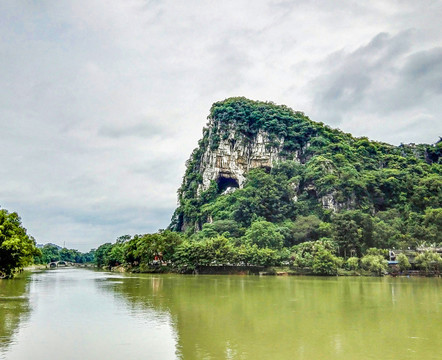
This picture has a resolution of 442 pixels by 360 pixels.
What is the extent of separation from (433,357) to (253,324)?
245 inches

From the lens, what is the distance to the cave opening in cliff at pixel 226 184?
297 ft

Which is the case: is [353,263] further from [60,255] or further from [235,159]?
[60,255]

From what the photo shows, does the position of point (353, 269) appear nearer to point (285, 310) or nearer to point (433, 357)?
point (285, 310)

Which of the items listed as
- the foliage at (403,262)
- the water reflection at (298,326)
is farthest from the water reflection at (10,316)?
the foliage at (403,262)

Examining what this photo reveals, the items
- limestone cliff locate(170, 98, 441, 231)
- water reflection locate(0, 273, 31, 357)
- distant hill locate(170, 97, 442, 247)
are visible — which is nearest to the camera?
water reflection locate(0, 273, 31, 357)

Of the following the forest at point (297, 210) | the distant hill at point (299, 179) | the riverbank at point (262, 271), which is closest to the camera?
the riverbank at point (262, 271)

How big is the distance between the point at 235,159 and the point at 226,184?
261 inches

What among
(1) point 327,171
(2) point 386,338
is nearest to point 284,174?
(1) point 327,171

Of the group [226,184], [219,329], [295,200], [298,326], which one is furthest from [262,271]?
[219,329]

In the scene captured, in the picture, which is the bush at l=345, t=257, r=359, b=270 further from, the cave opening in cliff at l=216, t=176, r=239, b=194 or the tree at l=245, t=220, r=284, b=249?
the cave opening in cliff at l=216, t=176, r=239, b=194

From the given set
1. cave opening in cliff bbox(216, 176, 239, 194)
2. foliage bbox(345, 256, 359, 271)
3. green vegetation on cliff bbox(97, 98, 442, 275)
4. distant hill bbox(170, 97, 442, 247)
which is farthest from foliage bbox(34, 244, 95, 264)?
foliage bbox(345, 256, 359, 271)

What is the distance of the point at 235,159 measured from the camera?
90.4 metres

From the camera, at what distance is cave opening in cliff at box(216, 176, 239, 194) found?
3568 inches

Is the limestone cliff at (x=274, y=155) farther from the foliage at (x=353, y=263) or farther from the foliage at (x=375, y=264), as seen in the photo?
the foliage at (x=375, y=264)
